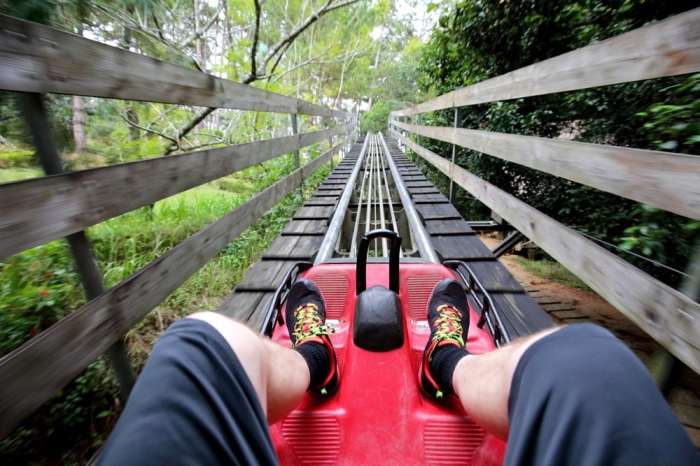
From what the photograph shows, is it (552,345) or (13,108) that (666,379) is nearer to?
(552,345)

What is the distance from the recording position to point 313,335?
1.14 m

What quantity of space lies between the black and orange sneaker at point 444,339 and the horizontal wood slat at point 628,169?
0.61 meters

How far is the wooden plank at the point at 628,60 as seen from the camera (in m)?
0.78

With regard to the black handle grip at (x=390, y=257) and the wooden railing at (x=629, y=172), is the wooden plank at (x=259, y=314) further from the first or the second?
the wooden railing at (x=629, y=172)

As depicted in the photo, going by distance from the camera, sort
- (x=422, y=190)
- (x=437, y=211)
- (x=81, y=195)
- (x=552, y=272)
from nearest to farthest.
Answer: (x=81, y=195)
(x=437, y=211)
(x=422, y=190)
(x=552, y=272)

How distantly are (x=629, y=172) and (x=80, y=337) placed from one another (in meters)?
1.50

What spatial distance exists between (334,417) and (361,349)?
0.88 feet

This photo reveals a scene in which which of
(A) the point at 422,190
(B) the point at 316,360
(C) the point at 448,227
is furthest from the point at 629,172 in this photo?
(A) the point at 422,190

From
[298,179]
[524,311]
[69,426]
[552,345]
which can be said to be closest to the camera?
[552,345]

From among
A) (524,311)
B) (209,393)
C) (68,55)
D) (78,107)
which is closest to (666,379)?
(524,311)

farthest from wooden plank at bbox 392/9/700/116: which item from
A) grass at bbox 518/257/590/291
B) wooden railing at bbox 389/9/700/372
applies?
grass at bbox 518/257/590/291

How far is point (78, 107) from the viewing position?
1607 millimetres

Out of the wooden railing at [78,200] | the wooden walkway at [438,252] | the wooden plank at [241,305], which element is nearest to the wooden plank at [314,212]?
the wooden walkway at [438,252]

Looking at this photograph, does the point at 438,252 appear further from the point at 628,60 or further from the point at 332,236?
the point at 628,60
